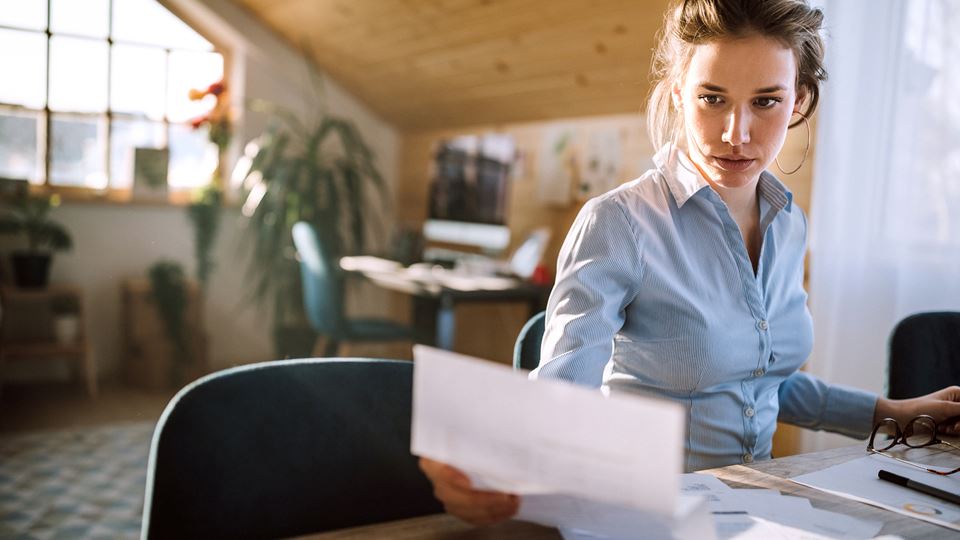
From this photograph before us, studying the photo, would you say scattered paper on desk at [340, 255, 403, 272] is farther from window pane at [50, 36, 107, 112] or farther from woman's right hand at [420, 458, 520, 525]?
woman's right hand at [420, 458, 520, 525]

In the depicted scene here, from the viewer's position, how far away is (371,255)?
4.79 m

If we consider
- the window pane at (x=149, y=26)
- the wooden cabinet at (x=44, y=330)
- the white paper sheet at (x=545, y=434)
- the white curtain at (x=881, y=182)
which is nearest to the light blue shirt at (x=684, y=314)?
the white paper sheet at (x=545, y=434)

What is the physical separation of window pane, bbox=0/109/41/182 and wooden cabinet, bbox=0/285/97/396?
744mm

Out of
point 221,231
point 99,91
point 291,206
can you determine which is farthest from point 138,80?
point 291,206

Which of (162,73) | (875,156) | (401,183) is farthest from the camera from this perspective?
(401,183)

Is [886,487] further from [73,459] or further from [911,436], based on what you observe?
[73,459]

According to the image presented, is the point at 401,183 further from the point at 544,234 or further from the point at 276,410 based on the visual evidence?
the point at 276,410

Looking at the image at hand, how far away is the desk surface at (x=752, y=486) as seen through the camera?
78 centimetres

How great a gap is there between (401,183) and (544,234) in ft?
6.38

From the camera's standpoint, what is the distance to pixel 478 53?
12.9 feet

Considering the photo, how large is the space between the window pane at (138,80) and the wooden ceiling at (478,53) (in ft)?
2.20

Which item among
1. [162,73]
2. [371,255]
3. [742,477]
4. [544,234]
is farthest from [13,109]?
[742,477]

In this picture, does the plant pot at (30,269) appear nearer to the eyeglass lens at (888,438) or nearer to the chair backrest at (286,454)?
the chair backrest at (286,454)

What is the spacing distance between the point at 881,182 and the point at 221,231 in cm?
403
